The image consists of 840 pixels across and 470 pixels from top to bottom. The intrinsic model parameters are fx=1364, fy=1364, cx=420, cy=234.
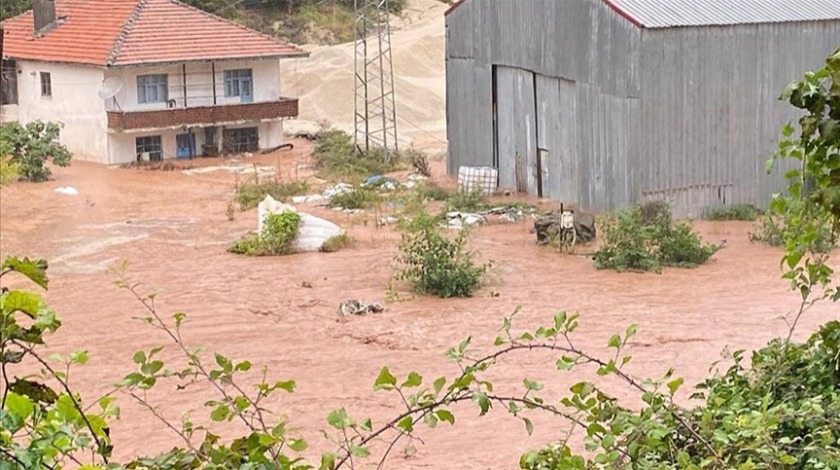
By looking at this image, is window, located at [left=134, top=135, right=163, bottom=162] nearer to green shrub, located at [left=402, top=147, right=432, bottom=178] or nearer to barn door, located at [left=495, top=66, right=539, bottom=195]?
green shrub, located at [left=402, top=147, right=432, bottom=178]

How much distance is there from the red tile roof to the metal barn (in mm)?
11905

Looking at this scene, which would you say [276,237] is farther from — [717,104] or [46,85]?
[46,85]

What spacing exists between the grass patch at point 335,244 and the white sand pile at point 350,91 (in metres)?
15.9

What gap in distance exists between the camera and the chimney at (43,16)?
131ft

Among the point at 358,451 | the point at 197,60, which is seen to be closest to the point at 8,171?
the point at 197,60

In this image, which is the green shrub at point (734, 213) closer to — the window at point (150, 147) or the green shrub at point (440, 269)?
the green shrub at point (440, 269)

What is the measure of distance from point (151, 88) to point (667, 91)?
645 inches

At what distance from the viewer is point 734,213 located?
86.1 ft

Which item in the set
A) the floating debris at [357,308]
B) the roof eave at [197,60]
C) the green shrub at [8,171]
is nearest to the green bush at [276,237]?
the floating debris at [357,308]

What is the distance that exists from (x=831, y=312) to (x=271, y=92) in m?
24.5

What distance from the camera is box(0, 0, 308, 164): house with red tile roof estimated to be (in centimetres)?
3619

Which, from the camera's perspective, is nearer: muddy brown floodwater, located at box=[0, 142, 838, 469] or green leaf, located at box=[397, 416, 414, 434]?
green leaf, located at box=[397, 416, 414, 434]

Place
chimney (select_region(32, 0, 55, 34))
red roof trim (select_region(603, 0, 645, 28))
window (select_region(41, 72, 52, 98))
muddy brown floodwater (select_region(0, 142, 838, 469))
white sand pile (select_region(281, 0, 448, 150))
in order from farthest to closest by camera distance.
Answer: white sand pile (select_region(281, 0, 448, 150)) → chimney (select_region(32, 0, 55, 34)) → window (select_region(41, 72, 52, 98)) → red roof trim (select_region(603, 0, 645, 28)) → muddy brown floodwater (select_region(0, 142, 838, 469))

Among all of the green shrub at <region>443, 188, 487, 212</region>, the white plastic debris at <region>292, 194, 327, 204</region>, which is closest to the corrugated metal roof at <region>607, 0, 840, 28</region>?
the green shrub at <region>443, 188, 487, 212</region>
